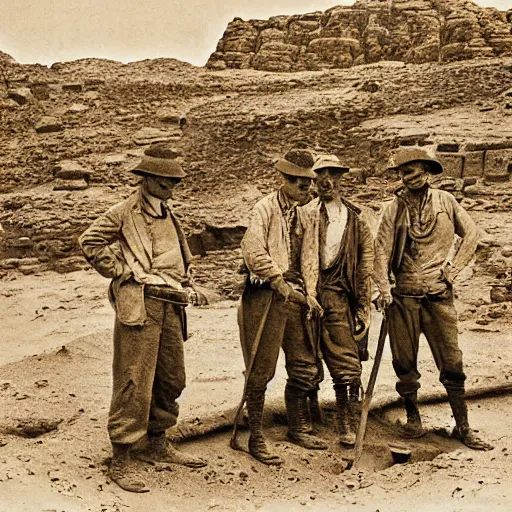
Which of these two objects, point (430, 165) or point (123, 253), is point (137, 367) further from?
point (430, 165)

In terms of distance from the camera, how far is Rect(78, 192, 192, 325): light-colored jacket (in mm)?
6609

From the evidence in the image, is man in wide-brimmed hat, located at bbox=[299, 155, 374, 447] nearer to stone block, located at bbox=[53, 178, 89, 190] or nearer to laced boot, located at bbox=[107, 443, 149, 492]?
laced boot, located at bbox=[107, 443, 149, 492]

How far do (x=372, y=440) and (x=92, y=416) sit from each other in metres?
2.10

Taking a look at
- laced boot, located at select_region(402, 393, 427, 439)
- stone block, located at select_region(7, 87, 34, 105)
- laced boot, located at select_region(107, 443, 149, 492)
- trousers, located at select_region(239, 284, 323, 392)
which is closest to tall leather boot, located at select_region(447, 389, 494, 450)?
laced boot, located at select_region(402, 393, 427, 439)

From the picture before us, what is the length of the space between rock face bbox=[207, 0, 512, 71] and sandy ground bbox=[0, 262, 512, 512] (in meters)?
21.3

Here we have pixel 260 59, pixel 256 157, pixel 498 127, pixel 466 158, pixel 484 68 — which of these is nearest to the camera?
pixel 466 158

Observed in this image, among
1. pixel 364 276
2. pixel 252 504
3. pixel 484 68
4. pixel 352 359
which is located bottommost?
pixel 252 504

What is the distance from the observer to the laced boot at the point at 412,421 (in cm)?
771

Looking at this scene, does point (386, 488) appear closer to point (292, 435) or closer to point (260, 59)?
point (292, 435)

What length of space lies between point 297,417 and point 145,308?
1.52 m

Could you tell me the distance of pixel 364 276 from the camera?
754 centimetres

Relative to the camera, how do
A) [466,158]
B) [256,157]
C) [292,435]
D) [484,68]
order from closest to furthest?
[292,435]
[466,158]
[256,157]
[484,68]

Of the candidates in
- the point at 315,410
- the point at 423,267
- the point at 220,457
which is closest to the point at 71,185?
the point at 315,410

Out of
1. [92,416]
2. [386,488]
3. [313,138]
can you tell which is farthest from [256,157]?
[386,488]
